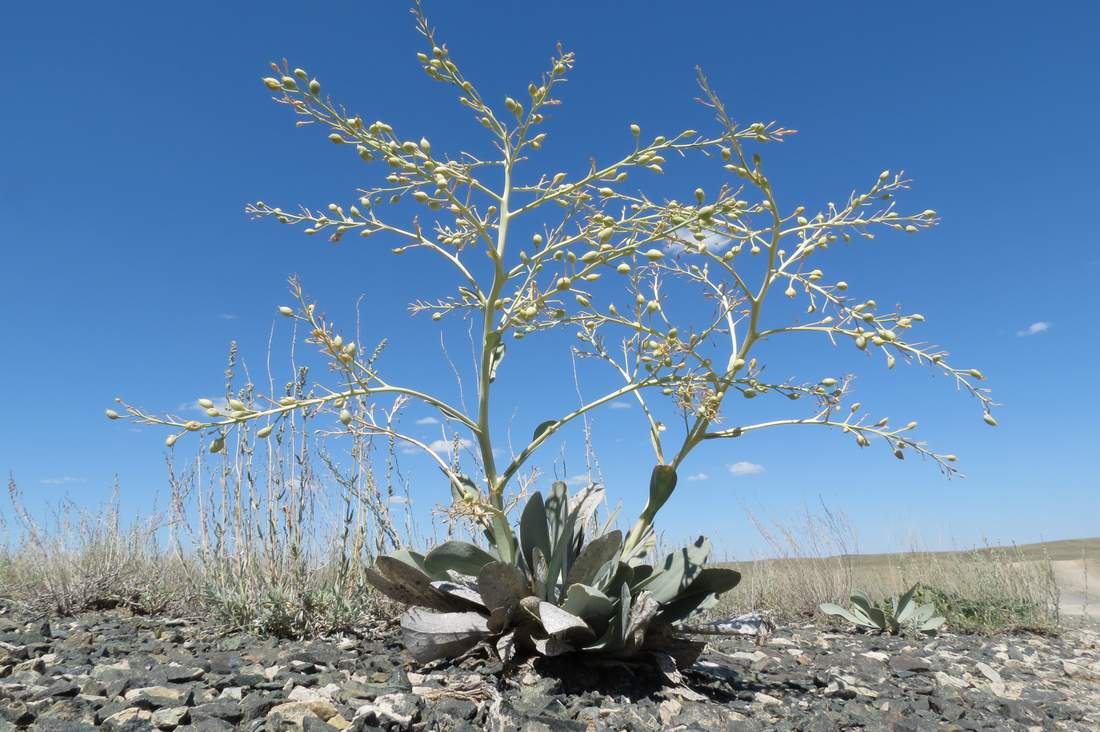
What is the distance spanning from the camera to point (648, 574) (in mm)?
3492

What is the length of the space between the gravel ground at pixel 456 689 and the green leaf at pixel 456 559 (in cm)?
39

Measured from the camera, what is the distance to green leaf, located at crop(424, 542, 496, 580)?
3.33 m

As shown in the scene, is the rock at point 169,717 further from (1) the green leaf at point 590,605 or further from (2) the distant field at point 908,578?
(2) the distant field at point 908,578

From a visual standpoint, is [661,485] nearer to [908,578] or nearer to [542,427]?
[542,427]

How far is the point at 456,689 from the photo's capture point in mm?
2846

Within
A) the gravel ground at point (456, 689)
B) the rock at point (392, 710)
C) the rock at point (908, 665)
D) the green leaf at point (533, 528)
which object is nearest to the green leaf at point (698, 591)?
the gravel ground at point (456, 689)

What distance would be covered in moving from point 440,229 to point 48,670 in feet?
8.04

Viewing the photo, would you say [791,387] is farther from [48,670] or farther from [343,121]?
[48,670]

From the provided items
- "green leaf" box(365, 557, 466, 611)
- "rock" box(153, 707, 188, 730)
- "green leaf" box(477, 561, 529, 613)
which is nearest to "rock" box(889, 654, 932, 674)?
"green leaf" box(477, 561, 529, 613)

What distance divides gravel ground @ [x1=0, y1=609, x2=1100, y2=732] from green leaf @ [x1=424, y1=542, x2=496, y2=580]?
39 centimetres

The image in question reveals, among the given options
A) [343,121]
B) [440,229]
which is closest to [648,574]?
[440,229]

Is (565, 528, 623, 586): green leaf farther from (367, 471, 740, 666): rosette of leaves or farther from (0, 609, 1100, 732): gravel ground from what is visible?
(0, 609, 1100, 732): gravel ground

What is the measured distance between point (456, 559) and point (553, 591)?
460 mm

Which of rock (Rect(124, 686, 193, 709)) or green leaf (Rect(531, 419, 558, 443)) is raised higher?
green leaf (Rect(531, 419, 558, 443))
